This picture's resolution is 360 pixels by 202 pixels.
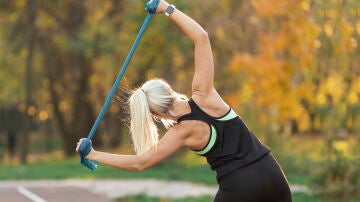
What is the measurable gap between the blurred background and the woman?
55 centimetres

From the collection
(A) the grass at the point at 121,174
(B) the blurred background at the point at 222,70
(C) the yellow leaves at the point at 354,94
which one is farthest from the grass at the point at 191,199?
(A) the grass at the point at 121,174

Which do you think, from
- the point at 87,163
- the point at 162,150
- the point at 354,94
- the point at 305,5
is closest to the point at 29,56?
the point at 305,5

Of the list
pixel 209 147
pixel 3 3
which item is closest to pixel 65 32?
pixel 3 3

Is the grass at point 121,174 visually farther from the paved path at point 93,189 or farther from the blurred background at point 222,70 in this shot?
the paved path at point 93,189

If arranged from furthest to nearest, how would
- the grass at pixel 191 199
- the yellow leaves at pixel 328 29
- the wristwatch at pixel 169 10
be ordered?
the yellow leaves at pixel 328 29 < the grass at pixel 191 199 < the wristwatch at pixel 169 10

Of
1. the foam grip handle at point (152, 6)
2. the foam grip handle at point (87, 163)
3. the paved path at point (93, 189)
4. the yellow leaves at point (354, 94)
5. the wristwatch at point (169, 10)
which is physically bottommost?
the paved path at point (93, 189)

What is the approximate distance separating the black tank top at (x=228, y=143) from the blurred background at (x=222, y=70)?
74cm

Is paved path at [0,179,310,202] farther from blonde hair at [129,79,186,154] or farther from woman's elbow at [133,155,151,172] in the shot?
blonde hair at [129,79,186,154]

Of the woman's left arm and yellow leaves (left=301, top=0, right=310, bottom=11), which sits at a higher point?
yellow leaves (left=301, top=0, right=310, bottom=11)

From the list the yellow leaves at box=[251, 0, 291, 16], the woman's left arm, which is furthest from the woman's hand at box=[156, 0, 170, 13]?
the yellow leaves at box=[251, 0, 291, 16]

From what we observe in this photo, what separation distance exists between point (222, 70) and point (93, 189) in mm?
9343

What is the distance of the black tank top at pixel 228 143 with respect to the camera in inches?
171

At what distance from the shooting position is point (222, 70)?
21016 millimetres

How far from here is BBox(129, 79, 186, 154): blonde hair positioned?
14.2 feet
